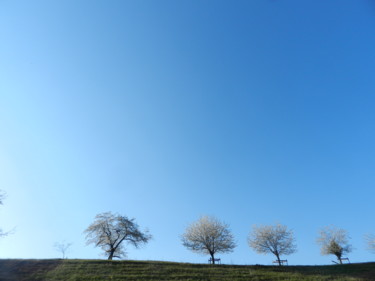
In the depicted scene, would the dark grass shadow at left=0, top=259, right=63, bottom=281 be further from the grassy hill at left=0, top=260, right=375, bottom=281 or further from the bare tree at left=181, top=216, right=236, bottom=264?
the bare tree at left=181, top=216, right=236, bottom=264

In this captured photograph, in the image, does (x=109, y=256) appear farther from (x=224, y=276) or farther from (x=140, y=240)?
(x=224, y=276)

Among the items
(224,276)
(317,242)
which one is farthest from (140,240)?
(317,242)

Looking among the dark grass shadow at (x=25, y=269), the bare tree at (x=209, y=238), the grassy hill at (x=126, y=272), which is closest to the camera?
the dark grass shadow at (x=25, y=269)

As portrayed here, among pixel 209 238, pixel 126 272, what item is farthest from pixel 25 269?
pixel 209 238

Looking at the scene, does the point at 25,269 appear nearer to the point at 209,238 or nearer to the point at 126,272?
the point at 126,272

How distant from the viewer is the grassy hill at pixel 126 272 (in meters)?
24.9

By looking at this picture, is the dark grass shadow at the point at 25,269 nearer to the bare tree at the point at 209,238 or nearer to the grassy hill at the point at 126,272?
the grassy hill at the point at 126,272

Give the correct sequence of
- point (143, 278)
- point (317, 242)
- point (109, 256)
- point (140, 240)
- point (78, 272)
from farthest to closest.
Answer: point (317, 242) < point (140, 240) < point (109, 256) < point (78, 272) < point (143, 278)

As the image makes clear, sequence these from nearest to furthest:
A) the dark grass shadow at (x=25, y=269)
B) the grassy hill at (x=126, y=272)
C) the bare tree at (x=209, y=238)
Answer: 1. the dark grass shadow at (x=25, y=269)
2. the grassy hill at (x=126, y=272)
3. the bare tree at (x=209, y=238)

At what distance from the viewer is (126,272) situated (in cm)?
2714

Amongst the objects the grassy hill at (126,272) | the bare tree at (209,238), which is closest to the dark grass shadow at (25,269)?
the grassy hill at (126,272)

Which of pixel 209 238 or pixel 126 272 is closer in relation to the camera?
pixel 126 272

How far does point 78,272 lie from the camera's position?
26.3 metres

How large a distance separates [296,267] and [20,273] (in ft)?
124
